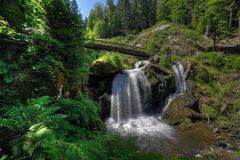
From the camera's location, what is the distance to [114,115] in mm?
15273

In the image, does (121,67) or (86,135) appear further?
(121,67)

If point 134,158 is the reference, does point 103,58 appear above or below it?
above

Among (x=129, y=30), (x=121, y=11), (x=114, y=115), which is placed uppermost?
(x=121, y=11)

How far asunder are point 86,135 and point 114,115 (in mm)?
11508

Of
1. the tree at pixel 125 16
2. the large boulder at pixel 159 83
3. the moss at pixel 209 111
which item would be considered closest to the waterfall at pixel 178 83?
the large boulder at pixel 159 83

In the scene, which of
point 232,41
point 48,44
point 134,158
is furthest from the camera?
point 232,41

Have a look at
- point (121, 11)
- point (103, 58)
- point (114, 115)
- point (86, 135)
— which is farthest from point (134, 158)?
point (121, 11)

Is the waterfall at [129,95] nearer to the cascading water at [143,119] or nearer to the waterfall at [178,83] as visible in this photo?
the cascading water at [143,119]

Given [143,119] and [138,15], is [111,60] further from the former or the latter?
[138,15]

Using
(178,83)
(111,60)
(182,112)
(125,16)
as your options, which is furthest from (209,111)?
(125,16)

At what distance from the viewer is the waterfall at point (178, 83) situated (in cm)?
1745

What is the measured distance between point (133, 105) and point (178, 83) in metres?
5.56

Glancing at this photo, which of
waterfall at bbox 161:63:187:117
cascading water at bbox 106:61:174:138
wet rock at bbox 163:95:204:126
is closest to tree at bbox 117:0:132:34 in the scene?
waterfall at bbox 161:63:187:117

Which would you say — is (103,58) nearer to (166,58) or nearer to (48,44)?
(166,58)
